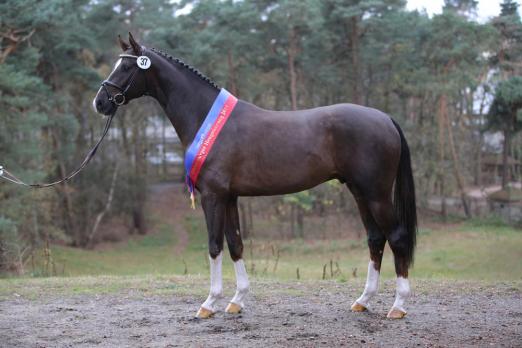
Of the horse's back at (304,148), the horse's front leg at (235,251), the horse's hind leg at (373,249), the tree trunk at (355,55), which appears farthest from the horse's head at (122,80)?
the tree trunk at (355,55)

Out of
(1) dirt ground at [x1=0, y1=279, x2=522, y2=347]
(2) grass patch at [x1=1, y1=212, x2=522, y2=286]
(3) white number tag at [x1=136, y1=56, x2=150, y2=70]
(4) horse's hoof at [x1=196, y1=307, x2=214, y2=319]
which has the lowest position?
(2) grass patch at [x1=1, y1=212, x2=522, y2=286]

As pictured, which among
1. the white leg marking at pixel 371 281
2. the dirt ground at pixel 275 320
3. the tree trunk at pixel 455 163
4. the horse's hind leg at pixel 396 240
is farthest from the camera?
the tree trunk at pixel 455 163

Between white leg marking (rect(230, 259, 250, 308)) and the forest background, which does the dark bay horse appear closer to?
white leg marking (rect(230, 259, 250, 308))

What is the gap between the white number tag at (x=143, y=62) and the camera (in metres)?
6.15

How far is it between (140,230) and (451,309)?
28.0 m

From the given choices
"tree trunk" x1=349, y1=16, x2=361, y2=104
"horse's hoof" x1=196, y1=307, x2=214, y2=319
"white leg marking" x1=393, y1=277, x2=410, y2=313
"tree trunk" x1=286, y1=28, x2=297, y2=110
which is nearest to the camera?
"white leg marking" x1=393, y1=277, x2=410, y2=313

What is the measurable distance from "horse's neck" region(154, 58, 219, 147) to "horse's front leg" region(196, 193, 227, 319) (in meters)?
0.71

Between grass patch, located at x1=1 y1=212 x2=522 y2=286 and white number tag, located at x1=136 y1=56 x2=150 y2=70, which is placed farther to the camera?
grass patch, located at x1=1 y1=212 x2=522 y2=286

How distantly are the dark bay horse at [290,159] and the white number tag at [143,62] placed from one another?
0.06 m

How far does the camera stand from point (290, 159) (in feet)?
19.5

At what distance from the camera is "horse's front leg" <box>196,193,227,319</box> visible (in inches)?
234

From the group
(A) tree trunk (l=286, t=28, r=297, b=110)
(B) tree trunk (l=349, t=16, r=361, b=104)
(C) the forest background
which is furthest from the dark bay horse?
(B) tree trunk (l=349, t=16, r=361, b=104)

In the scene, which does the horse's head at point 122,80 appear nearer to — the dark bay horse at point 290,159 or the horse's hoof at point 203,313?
the dark bay horse at point 290,159

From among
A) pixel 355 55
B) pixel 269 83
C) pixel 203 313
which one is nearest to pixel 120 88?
pixel 203 313
